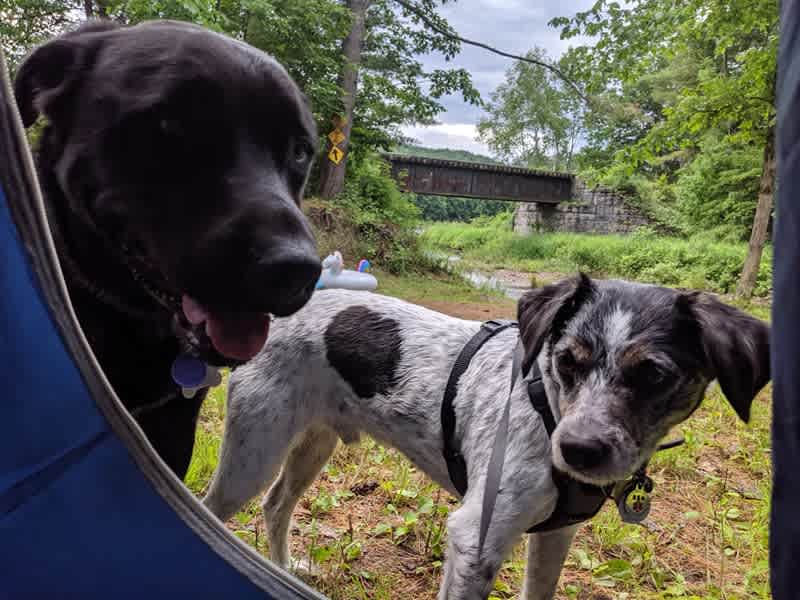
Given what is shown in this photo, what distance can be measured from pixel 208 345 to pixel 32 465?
0.35 metres

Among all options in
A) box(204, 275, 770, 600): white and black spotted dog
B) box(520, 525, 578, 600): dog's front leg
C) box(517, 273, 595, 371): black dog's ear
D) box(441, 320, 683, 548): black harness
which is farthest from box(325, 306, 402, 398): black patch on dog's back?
box(520, 525, 578, 600): dog's front leg

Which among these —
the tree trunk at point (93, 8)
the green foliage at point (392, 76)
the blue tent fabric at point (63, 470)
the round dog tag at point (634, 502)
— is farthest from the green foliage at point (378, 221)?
the blue tent fabric at point (63, 470)

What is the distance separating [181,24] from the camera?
4.02 feet

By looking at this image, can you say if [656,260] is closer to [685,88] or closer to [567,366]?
[685,88]

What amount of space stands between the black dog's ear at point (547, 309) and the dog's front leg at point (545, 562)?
625 mm

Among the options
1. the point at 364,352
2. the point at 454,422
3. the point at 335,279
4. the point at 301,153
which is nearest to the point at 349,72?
the point at 335,279

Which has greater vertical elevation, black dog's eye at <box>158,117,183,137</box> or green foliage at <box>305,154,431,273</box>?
black dog's eye at <box>158,117,183,137</box>

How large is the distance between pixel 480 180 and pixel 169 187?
12465 millimetres

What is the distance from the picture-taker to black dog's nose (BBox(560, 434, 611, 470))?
1.29m

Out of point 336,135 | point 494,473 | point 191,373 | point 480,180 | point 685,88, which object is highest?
point 685,88

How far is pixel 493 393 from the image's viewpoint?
178cm

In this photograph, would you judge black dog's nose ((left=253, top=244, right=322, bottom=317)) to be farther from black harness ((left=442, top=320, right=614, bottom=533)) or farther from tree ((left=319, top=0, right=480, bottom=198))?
tree ((left=319, top=0, right=480, bottom=198))

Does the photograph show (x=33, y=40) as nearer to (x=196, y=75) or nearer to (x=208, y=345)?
(x=196, y=75)

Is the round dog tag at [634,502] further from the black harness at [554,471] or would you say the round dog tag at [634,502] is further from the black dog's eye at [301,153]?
the black dog's eye at [301,153]
